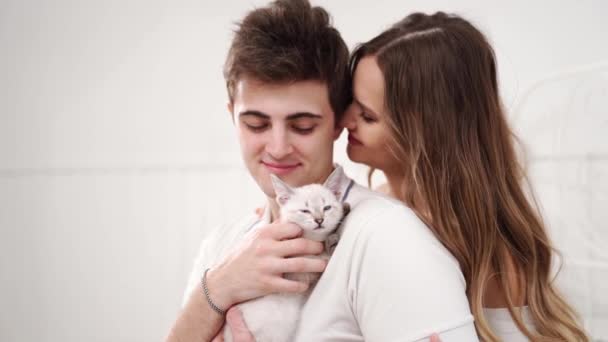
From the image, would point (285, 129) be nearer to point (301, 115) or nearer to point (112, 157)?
point (301, 115)

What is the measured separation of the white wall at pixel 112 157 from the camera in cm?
318

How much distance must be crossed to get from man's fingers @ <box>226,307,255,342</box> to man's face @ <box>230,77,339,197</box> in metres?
0.39

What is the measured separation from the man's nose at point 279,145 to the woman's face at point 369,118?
23 centimetres

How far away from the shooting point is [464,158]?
130 cm

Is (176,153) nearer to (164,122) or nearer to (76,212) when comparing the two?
(164,122)

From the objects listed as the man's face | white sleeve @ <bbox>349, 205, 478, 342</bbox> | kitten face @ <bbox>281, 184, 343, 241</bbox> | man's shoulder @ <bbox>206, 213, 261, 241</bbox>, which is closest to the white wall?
man's shoulder @ <bbox>206, 213, 261, 241</bbox>

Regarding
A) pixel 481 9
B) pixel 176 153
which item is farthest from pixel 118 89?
pixel 481 9

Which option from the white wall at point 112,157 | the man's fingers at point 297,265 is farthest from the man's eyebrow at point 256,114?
the white wall at point 112,157

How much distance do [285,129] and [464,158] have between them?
484mm

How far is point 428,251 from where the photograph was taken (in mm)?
1027

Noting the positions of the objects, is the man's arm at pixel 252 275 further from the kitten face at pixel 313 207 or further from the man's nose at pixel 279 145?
the man's nose at pixel 279 145

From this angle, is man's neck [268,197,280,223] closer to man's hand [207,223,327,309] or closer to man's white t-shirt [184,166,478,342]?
man's hand [207,223,327,309]

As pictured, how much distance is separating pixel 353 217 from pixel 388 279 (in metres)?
0.21

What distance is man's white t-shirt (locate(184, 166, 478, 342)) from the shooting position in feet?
3.18
